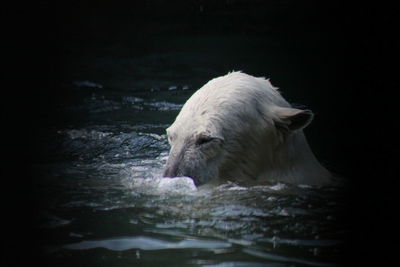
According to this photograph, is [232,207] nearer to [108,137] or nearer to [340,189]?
[340,189]

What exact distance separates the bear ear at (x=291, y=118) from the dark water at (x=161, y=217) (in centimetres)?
49

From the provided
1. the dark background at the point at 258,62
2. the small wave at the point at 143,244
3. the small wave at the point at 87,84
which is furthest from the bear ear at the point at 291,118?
the small wave at the point at 87,84

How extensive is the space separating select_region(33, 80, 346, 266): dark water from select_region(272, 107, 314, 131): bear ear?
1.61 ft

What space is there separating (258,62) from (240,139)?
22.3 feet

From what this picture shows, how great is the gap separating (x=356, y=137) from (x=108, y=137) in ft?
9.84

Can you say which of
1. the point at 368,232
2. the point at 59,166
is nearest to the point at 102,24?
the point at 59,166

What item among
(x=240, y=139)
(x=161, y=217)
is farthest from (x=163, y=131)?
(x=161, y=217)

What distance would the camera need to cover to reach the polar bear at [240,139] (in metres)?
5.40

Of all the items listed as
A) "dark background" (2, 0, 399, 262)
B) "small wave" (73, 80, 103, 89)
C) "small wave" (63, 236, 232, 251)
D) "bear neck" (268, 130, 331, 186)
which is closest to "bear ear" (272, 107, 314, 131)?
A: "bear neck" (268, 130, 331, 186)

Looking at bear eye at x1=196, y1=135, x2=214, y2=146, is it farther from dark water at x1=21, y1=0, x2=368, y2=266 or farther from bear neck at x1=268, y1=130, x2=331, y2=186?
bear neck at x1=268, y1=130, x2=331, y2=186

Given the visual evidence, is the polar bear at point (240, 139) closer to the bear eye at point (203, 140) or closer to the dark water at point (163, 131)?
the bear eye at point (203, 140)

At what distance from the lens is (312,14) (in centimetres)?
1552

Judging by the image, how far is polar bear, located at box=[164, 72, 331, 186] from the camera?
5398mm

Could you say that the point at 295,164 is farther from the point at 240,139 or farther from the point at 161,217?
the point at 161,217
